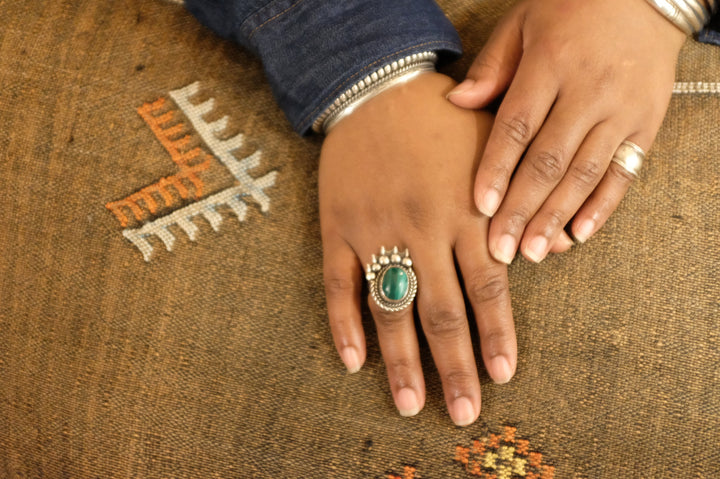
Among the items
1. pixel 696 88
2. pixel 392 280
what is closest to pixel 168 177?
pixel 392 280

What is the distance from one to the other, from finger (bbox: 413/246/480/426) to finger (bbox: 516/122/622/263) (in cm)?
10

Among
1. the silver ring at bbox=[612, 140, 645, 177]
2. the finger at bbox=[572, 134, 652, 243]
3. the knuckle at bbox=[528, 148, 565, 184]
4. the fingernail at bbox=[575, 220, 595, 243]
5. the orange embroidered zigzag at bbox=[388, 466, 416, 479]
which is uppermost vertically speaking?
the knuckle at bbox=[528, 148, 565, 184]

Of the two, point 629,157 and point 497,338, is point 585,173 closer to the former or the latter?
point 629,157

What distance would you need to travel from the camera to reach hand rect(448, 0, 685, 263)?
599mm

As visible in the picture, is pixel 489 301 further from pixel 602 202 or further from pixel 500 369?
pixel 602 202

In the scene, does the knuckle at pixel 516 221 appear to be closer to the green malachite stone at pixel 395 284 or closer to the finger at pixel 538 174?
the finger at pixel 538 174

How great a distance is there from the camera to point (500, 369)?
1.88 feet

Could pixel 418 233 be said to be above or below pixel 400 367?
above

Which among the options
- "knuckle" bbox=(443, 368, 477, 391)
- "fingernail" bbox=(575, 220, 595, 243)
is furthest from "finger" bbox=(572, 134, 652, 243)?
"knuckle" bbox=(443, 368, 477, 391)

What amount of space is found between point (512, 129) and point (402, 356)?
30cm

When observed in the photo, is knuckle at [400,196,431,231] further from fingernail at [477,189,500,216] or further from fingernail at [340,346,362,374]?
fingernail at [340,346,362,374]

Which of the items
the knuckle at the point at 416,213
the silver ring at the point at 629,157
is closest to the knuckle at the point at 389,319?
the knuckle at the point at 416,213

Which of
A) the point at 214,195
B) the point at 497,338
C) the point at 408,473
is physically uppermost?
the point at 214,195

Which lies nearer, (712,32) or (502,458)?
(502,458)
